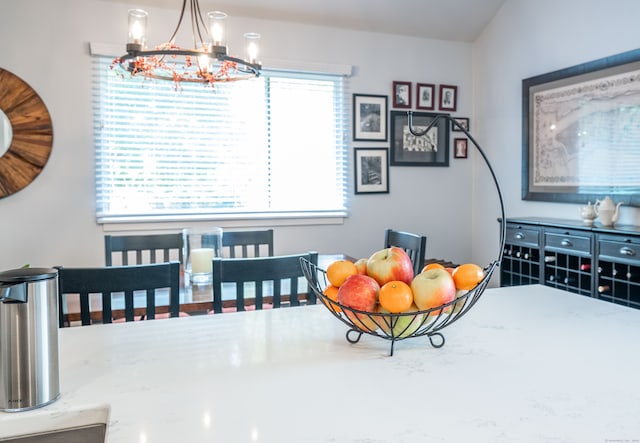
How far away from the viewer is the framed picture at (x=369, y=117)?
4.27 meters

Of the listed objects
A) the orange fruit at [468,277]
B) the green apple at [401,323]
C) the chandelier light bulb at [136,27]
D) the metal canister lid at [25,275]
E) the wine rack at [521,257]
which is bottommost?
the wine rack at [521,257]

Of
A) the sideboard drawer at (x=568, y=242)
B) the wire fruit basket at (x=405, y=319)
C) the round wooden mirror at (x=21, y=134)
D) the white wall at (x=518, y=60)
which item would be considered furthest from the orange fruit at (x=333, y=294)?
the round wooden mirror at (x=21, y=134)

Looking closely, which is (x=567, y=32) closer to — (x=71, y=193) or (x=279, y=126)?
(x=279, y=126)

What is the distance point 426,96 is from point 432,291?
3847 millimetres

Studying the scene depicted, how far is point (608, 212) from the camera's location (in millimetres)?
3195

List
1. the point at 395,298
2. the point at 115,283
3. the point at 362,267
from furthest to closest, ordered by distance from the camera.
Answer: the point at 115,283
the point at 362,267
the point at 395,298

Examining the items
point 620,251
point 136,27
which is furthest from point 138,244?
point 620,251

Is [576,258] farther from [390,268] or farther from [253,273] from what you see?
[390,268]

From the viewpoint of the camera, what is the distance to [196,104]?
3826 millimetres

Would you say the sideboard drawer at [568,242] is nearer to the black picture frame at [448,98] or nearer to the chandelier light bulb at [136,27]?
the black picture frame at [448,98]

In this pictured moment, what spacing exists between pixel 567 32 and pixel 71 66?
3.54 metres

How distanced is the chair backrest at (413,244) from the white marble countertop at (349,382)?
1.17m

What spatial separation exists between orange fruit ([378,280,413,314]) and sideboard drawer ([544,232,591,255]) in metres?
2.66

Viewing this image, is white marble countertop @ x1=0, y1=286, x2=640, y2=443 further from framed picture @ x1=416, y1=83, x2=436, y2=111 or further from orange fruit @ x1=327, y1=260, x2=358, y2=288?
framed picture @ x1=416, y1=83, x2=436, y2=111
